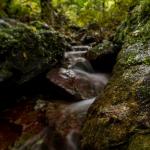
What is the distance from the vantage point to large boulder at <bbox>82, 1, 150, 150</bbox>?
11.1 ft

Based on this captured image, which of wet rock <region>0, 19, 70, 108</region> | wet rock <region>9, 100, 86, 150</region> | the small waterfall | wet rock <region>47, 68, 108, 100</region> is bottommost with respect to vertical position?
wet rock <region>9, 100, 86, 150</region>

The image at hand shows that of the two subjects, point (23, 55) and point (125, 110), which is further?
point (23, 55)

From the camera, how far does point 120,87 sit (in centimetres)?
438

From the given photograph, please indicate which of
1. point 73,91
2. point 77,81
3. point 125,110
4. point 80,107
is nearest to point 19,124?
point 80,107

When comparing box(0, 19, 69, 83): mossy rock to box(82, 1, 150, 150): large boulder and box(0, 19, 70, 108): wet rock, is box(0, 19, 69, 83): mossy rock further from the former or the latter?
box(82, 1, 150, 150): large boulder

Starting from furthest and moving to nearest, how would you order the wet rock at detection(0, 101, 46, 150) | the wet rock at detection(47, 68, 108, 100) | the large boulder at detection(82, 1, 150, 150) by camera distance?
the wet rock at detection(47, 68, 108, 100), the wet rock at detection(0, 101, 46, 150), the large boulder at detection(82, 1, 150, 150)

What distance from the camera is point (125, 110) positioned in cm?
374

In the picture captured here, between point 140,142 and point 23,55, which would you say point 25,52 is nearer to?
point 23,55

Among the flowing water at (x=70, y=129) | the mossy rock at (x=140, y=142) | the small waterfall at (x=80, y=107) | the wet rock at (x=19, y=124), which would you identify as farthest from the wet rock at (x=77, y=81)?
the mossy rock at (x=140, y=142)

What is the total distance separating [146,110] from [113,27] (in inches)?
288

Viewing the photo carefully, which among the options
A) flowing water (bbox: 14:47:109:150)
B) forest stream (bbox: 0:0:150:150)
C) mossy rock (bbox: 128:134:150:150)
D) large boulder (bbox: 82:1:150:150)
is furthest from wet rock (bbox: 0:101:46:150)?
mossy rock (bbox: 128:134:150:150)

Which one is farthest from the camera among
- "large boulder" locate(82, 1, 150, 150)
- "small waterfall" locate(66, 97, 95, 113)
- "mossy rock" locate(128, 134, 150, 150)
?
"small waterfall" locate(66, 97, 95, 113)

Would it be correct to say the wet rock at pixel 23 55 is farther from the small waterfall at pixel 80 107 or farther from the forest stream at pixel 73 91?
the small waterfall at pixel 80 107

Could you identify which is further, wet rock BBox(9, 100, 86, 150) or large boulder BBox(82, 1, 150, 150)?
wet rock BBox(9, 100, 86, 150)
